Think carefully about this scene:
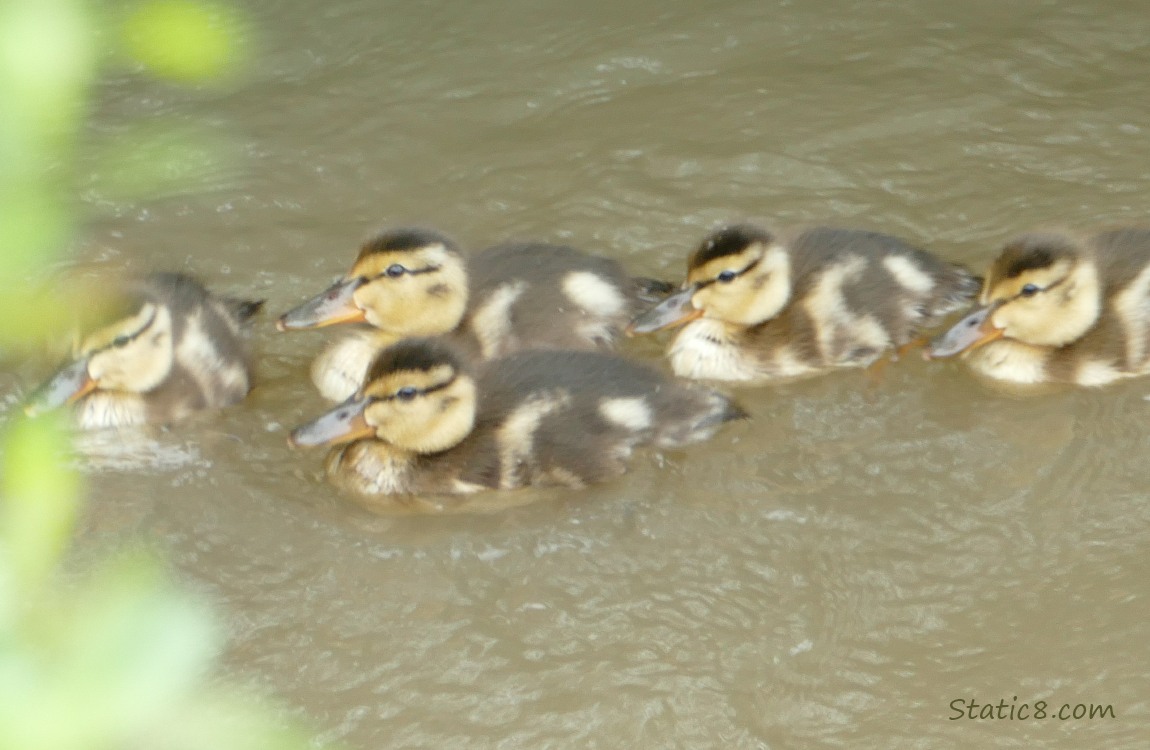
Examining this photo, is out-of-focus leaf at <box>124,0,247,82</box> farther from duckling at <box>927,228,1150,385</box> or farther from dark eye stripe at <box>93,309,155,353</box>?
duckling at <box>927,228,1150,385</box>

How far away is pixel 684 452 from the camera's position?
122 inches

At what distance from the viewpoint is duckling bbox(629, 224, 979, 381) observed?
330 centimetres

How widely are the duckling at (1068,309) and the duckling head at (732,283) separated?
380mm

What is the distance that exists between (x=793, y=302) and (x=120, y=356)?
1.49 m

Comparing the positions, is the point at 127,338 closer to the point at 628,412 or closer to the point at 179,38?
the point at 628,412

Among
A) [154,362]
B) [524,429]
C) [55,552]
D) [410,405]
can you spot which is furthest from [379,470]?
[55,552]

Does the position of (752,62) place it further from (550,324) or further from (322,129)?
(550,324)

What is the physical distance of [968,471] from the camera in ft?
9.92

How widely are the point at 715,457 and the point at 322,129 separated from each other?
1.82m

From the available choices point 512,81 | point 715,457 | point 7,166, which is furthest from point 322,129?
point 7,166

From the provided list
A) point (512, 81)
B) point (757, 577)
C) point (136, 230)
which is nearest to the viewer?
point (757, 577)

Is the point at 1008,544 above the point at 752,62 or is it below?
below

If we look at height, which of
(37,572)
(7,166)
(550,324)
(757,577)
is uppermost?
(7,166)

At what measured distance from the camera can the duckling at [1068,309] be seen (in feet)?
10.5
